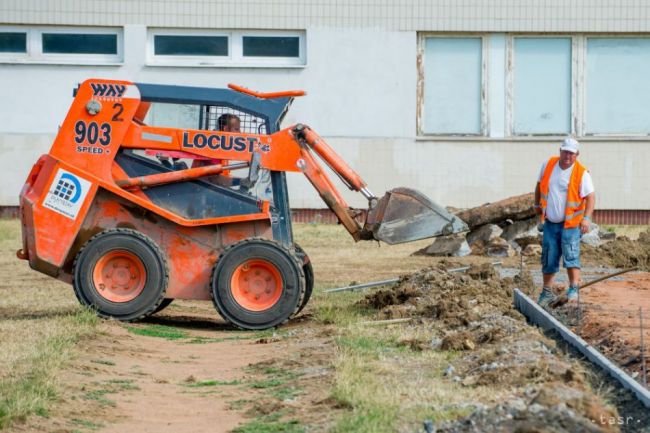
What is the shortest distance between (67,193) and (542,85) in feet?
48.9

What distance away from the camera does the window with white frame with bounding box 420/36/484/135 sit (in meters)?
26.1

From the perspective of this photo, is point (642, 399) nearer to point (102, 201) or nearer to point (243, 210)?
point (243, 210)

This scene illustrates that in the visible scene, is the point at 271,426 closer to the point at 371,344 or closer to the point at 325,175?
the point at 371,344

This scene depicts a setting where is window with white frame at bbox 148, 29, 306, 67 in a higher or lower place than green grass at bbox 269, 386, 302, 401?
higher

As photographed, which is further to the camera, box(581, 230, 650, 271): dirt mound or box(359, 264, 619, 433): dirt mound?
box(581, 230, 650, 271): dirt mound

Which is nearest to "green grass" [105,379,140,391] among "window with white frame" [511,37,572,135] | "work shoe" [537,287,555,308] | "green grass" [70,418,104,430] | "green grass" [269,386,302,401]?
"green grass" [269,386,302,401]

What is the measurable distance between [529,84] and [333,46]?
417 cm

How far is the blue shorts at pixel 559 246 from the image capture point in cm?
1368

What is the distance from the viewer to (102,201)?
534 inches

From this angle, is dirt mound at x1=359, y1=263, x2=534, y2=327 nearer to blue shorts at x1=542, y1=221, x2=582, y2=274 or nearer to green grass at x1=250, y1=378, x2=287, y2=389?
blue shorts at x1=542, y1=221, x2=582, y2=274

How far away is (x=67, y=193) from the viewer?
13383mm

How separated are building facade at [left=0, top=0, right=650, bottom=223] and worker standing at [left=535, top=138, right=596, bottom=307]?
12.0 metres

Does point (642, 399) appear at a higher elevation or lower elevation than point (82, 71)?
lower

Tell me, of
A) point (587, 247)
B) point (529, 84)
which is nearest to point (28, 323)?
point (587, 247)
